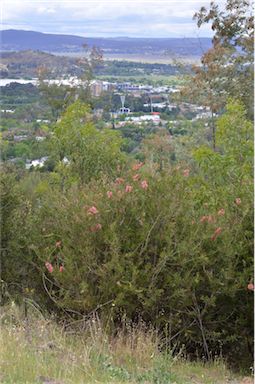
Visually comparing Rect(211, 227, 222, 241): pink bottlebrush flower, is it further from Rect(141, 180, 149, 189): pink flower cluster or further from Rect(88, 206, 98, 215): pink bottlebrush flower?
Rect(88, 206, 98, 215): pink bottlebrush flower

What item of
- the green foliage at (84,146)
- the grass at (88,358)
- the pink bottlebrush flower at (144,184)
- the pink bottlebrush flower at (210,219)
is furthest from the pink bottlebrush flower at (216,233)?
the green foliage at (84,146)

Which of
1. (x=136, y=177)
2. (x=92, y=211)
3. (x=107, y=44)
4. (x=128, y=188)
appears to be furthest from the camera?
(x=107, y=44)

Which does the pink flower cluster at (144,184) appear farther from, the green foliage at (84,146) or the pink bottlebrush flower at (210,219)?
the green foliage at (84,146)

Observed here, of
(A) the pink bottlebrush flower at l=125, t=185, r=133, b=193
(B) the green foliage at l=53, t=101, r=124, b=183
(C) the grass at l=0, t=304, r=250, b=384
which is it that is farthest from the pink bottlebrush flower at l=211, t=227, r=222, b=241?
(B) the green foliage at l=53, t=101, r=124, b=183

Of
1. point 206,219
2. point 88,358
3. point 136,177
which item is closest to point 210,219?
point 206,219

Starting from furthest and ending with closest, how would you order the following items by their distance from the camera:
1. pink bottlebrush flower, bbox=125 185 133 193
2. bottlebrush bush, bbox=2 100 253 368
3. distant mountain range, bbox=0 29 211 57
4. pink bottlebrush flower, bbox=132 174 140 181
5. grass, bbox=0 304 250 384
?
distant mountain range, bbox=0 29 211 57 < pink bottlebrush flower, bbox=132 174 140 181 < pink bottlebrush flower, bbox=125 185 133 193 < bottlebrush bush, bbox=2 100 253 368 < grass, bbox=0 304 250 384

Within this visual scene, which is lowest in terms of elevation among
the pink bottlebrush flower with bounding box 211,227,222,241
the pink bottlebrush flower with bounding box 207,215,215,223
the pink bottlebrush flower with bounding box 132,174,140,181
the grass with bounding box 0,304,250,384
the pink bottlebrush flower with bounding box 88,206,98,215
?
the grass with bounding box 0,304,250,384

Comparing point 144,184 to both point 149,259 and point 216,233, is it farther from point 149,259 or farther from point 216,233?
point 216,233
